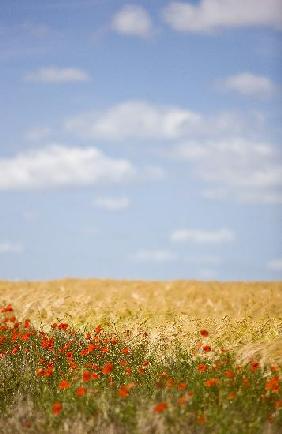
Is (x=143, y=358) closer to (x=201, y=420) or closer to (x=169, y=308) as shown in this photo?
(x=201, y=420)

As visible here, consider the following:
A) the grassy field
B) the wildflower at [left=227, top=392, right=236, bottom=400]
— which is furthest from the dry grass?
the wildflower at [left=227, top=392, right=236, bottom=400]

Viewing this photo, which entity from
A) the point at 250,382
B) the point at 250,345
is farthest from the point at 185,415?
the point at 250,345

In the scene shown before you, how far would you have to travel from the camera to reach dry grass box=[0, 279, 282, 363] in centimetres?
1054

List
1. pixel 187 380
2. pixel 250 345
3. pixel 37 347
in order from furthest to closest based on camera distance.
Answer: pixel 37 347 → pixel 250 345 → pixel 187 380

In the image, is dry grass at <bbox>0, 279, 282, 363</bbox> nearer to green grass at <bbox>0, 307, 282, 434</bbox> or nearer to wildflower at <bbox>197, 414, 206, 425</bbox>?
green grass at <bbox>0, 307, 282, 434</bbox>

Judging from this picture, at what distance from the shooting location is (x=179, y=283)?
15.8 m

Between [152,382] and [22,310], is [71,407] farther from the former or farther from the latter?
[22,310]

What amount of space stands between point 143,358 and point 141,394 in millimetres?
2137

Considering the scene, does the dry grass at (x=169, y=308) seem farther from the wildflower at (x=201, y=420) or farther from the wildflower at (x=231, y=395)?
the wildflower at (x=201, y=420)

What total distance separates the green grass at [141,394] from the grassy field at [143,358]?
0.02 metres

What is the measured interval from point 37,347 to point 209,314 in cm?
385

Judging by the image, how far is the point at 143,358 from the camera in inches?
382

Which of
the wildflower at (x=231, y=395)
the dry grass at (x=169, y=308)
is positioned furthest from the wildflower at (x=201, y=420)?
the dry grass at (x=169, y=308)

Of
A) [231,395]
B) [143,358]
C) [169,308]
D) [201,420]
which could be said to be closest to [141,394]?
[231,395]
